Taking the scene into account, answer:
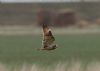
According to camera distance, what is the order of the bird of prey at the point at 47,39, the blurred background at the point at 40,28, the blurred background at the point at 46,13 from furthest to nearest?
the blurred background at the point at 46,13 → the blurred background at the point at 40,28 → the bird of prey at the point at 47,39

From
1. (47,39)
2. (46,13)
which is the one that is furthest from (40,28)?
(47,39)

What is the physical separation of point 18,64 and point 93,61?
20 cm

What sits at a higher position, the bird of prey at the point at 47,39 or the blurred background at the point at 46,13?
the blurred background at the point at 46,13

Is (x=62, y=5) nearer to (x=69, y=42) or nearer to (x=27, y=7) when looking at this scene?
(x=27, y=7)

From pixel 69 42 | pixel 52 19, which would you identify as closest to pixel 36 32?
pixel 52 19

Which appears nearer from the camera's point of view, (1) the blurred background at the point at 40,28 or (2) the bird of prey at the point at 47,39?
(2) the bird of prey at the point at 47,39

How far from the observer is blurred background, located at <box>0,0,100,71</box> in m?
0.77

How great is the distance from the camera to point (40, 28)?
890 mm

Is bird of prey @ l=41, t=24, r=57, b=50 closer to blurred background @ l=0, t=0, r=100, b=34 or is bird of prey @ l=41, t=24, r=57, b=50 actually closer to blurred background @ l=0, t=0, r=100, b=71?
blurred background @ l=0, t=0, r=100, b=71

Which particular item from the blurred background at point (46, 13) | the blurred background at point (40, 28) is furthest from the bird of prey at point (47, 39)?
the blurred background at point (46, 13)

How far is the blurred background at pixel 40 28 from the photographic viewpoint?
0.77m

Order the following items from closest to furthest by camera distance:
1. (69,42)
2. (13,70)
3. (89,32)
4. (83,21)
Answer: (13,70)
(83,21)
(89,32)
(69,42)

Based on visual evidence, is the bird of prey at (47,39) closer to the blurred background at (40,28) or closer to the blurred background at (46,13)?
Result: the blurred background at (40,28)

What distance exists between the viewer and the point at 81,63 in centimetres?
79
